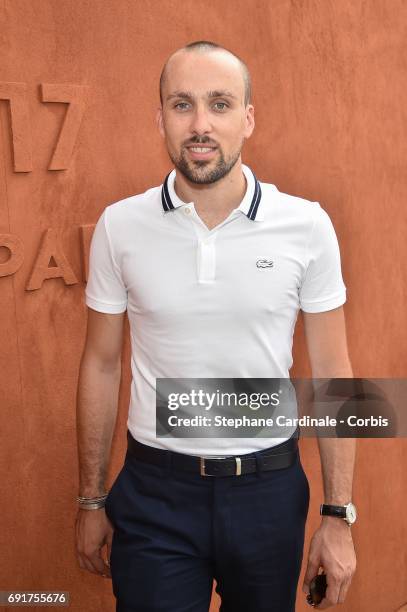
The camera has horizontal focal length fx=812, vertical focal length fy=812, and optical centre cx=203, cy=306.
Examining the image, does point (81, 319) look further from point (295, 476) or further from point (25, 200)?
point (295, 476)

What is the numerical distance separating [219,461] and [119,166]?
113cm

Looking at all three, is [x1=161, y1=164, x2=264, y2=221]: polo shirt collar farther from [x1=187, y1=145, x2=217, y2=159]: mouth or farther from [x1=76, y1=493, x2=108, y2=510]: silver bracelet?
[x1=76, y1=493, x2=108, y2=510]: silver bracelet

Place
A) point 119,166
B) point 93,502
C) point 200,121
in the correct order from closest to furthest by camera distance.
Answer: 1. point 200,121
2. point 93,502
3. point 119,166

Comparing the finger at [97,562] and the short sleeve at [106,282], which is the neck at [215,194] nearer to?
the short sleeve at [106,282]

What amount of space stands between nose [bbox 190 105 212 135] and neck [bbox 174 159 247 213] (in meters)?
0.13

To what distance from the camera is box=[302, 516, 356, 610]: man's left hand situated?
76.3 inches

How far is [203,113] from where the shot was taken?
1860 millimetres

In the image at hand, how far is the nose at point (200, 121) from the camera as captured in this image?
6.04 ft

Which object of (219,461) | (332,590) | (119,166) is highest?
(119,166)

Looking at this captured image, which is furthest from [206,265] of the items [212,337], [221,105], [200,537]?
[200,537]

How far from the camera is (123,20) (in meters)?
2.57

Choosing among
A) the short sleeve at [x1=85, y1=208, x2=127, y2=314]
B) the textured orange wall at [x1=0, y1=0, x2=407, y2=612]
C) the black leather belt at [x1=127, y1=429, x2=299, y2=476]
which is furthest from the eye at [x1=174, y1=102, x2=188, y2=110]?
the black leather belt at [x1=127, y1=429, x2=299, y2=476]

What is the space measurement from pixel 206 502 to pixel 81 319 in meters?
0.93

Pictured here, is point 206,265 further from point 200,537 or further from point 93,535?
point 93,535
